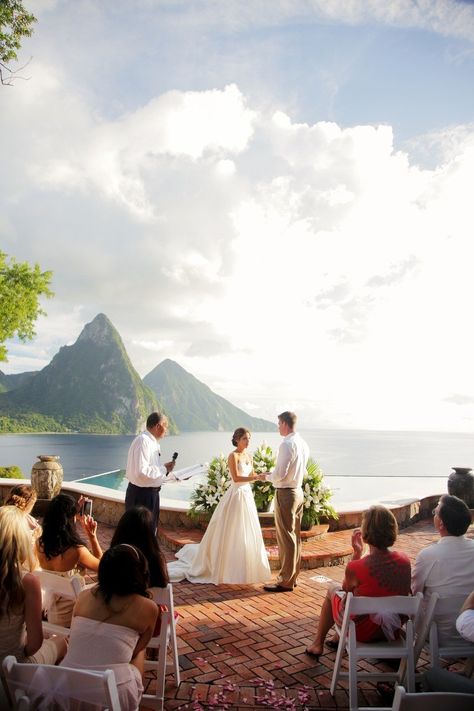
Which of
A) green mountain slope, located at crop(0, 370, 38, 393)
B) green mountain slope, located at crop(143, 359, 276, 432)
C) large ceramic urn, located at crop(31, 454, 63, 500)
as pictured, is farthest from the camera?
green mountain slope, located at crop(143, 359, 276, 432)

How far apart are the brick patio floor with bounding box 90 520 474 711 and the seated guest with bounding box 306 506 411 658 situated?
1.47 feet

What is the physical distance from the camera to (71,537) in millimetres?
3371

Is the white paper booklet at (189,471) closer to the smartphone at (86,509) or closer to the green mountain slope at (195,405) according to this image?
the smartphone at (86,509)

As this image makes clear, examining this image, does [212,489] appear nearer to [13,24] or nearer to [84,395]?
[13,24]

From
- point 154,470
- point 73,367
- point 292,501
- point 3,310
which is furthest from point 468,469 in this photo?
point 73,367

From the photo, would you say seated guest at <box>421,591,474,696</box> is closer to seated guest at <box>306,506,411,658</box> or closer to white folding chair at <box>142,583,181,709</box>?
seated guest at <box>306,506,411,658</box>

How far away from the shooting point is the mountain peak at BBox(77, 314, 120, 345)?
474ft

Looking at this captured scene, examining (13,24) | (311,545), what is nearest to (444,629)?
(311,545)

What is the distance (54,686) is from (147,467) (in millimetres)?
3376

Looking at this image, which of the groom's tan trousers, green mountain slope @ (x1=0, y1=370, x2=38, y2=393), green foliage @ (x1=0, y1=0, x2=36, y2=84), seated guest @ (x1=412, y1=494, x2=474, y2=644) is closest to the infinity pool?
the groom's tan trousers

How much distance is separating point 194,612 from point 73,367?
14057 cm

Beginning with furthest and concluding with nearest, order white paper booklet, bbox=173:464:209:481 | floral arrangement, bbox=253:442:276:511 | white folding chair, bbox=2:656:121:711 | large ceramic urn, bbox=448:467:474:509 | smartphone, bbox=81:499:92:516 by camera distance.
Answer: large ceramic urn, bbox=448:467:474:509 < floral arrangement, bbox=253:442:276:511 < white paper booklet, bbox=173:464:209:481 < smartphone, bbox=81:499:92:516 < white folding chair, bbox=2:656:121:711

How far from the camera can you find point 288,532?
17.3 ft

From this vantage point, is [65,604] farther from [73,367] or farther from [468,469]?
[73,367]
